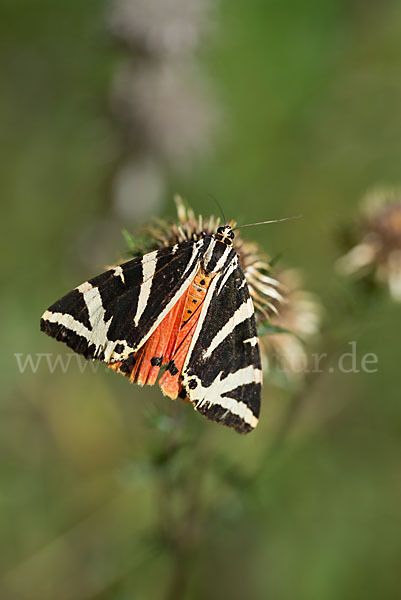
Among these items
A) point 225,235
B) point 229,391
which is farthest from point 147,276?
point 229,391

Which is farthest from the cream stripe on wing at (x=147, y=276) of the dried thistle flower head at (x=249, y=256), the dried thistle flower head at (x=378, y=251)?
the dried thistle flower head at (x=378, y=251)

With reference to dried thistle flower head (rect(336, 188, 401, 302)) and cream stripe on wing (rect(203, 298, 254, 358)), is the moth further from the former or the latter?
dried thistle flower head (rect(336, 188, 401, 302))

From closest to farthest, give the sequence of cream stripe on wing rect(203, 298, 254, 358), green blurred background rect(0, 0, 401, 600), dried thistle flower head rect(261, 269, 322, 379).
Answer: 1. cream stripe on wing rect(203, 298, 254, 358)
2. dried thistle flower head rect(261, 269, 322, 379)
3. green blurred background rect(0, 0, 401, 600)

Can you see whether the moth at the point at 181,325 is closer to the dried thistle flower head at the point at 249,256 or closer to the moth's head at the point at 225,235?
the moth's head at the point at 225,235

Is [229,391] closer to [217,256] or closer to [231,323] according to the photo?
[231,323]

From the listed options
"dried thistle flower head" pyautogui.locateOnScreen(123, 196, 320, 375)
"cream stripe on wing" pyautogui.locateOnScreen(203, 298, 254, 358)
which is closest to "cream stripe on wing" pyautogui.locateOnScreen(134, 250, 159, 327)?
"dried thistle flower head" pyautogui.locateOnScreen(123, 196, 320, 375)

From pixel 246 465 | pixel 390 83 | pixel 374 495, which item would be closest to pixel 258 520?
pixel 246 465
